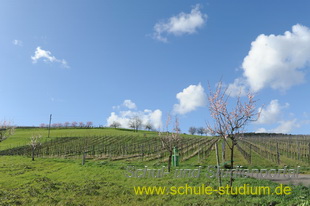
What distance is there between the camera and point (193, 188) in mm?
13969

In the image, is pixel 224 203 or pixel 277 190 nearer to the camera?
pixel 224 203

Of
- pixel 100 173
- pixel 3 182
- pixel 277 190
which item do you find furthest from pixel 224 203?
pixel 3 182

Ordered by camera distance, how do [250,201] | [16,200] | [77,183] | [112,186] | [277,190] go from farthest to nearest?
1. [77,183]
2. [112,186]
3. [16,200]
4. [277,190]
5. [250,201]

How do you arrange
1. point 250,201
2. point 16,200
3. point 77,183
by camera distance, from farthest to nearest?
point 77,183 → point 16,200 → point 250,201

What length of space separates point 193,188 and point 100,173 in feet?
37.1

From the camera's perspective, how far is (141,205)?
39.7 ft

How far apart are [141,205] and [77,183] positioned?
8951mm

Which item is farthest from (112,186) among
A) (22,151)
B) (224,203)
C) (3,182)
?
(22,151)

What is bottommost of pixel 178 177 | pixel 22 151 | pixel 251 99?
pixel 22 151

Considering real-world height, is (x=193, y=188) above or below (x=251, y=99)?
below

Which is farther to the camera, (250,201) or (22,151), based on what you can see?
(22,151)

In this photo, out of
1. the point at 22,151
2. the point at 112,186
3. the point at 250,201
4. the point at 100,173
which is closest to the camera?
the point at 250,201

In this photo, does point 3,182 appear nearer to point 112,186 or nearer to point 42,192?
point 42,192

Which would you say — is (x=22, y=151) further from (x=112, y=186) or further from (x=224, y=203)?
(x=224, y=203)
